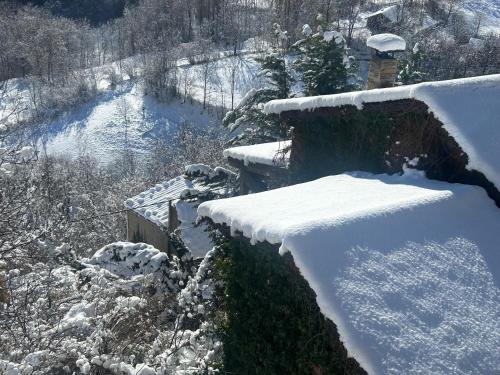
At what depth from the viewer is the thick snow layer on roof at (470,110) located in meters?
6.10

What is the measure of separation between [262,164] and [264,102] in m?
10.5

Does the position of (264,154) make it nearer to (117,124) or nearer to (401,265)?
(401,265)

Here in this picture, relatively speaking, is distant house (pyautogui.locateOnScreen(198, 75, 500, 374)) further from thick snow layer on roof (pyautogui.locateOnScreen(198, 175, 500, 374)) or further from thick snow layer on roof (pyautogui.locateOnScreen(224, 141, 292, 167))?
thick snow layer on roof (pyautogui.locateOnScreen(224, 141, 292, 167))

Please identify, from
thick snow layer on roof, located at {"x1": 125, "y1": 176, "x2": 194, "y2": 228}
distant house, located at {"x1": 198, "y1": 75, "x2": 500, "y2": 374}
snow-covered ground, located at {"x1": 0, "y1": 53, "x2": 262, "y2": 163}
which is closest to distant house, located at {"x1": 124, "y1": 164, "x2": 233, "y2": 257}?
thick snow layer on roof, located at {"x1": 125, "y1": 176, "x2": 194, "y2": 228}

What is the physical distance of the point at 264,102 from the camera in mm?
20406

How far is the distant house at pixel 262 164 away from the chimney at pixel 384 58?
211 cm

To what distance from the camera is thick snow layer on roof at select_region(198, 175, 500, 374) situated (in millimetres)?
4172

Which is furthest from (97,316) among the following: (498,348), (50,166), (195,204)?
(50,166)

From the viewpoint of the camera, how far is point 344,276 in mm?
4512

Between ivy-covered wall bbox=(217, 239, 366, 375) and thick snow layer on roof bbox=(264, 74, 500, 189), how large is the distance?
2.80 meters

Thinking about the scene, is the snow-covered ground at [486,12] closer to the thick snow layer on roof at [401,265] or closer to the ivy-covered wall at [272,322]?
the thick snow layer on roof at [401,265]

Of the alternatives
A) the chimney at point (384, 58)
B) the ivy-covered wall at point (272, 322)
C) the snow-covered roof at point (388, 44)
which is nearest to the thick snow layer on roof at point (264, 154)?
the chimney at point (384, 58)

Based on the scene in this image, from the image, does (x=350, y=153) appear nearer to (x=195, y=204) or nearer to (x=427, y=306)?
(x=427, y=306)

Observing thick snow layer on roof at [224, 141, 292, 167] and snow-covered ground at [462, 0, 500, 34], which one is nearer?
thick snow layer on roof at [224, 141, 292, 167]
